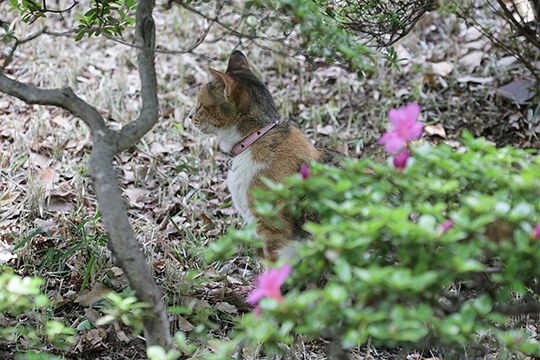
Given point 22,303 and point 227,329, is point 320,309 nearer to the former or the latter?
point 22,303

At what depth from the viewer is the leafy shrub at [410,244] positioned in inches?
72.5

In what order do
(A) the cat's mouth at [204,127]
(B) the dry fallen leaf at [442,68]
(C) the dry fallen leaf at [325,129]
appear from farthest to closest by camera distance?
(B) the dry fallen leaf at [442,68]
(C) the dry fallen leaf at [325,129]
(A) the cat's mouth at [204,127]

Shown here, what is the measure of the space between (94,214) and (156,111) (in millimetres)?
1579

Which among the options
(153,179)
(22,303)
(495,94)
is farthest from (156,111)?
(495,94)

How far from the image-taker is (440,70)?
5.54m

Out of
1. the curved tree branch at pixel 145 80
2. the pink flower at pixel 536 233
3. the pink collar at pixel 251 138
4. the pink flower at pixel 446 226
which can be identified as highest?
the curved tree branch at pixel 145 80

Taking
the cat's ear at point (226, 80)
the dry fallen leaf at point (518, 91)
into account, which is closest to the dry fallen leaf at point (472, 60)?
the dry fallen leaf at point (518, 91)

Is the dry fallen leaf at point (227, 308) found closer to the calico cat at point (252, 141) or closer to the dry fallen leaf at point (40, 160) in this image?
the calico cat at point (252, 141)

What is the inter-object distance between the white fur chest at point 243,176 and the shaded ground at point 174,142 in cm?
39

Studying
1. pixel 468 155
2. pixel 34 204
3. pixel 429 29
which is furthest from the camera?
pixel 429 29

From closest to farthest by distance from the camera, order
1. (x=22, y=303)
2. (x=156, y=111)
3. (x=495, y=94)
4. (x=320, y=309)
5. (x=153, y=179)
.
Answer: (x=320, y=309) → (x=22, y=303) → (x=156, y=111) → (x=153, y=179) → (x=495, y=94)


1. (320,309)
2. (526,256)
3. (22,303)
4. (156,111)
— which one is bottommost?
(526,256)

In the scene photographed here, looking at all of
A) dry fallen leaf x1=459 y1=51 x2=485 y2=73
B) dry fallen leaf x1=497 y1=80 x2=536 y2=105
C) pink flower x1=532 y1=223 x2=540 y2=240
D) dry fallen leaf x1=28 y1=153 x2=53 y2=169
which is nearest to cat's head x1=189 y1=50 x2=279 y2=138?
dry fallen leaf x1=28 y1=153 x2=53 y2=169

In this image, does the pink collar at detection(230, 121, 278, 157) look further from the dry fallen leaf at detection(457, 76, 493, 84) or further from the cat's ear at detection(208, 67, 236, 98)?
the dry fallen leaf at detection(457, 76, 493, 84)
